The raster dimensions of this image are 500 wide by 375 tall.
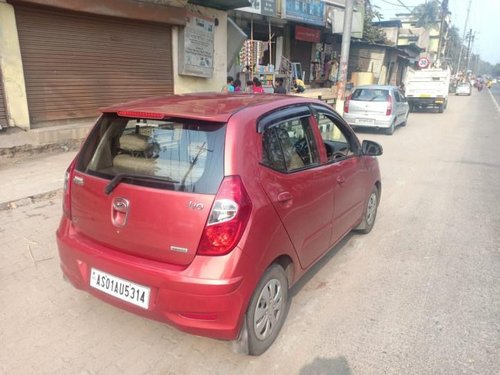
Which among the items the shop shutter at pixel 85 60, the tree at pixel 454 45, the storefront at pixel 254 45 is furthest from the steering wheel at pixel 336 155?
the tree at pixel 454 45

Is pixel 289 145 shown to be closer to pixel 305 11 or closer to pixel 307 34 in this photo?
pixel 305 11

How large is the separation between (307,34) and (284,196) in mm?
17547

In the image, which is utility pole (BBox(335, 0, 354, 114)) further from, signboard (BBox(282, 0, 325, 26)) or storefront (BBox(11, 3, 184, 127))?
storefront (BBox(11, 3, 184, 127))

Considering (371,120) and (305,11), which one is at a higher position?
(305,11)

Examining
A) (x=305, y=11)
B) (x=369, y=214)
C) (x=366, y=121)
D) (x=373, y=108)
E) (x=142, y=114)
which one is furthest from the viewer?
(x=305, y=11)

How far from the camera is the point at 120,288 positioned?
8.00ft

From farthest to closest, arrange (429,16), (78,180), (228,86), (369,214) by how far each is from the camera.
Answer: (429,16), (228,86), (369,214), (78,180)

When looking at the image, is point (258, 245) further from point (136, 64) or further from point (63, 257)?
point (136, 64)

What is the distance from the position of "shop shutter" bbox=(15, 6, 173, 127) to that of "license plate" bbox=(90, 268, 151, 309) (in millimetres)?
6354

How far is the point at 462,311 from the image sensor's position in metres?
3.18

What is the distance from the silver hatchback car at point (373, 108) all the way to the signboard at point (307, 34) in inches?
221

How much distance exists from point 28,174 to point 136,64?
167 inches

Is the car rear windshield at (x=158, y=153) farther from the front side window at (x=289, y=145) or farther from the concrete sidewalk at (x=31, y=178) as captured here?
the concrete sidewalk at (x=31, y=178)

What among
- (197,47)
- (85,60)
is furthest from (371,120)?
(85,60)
